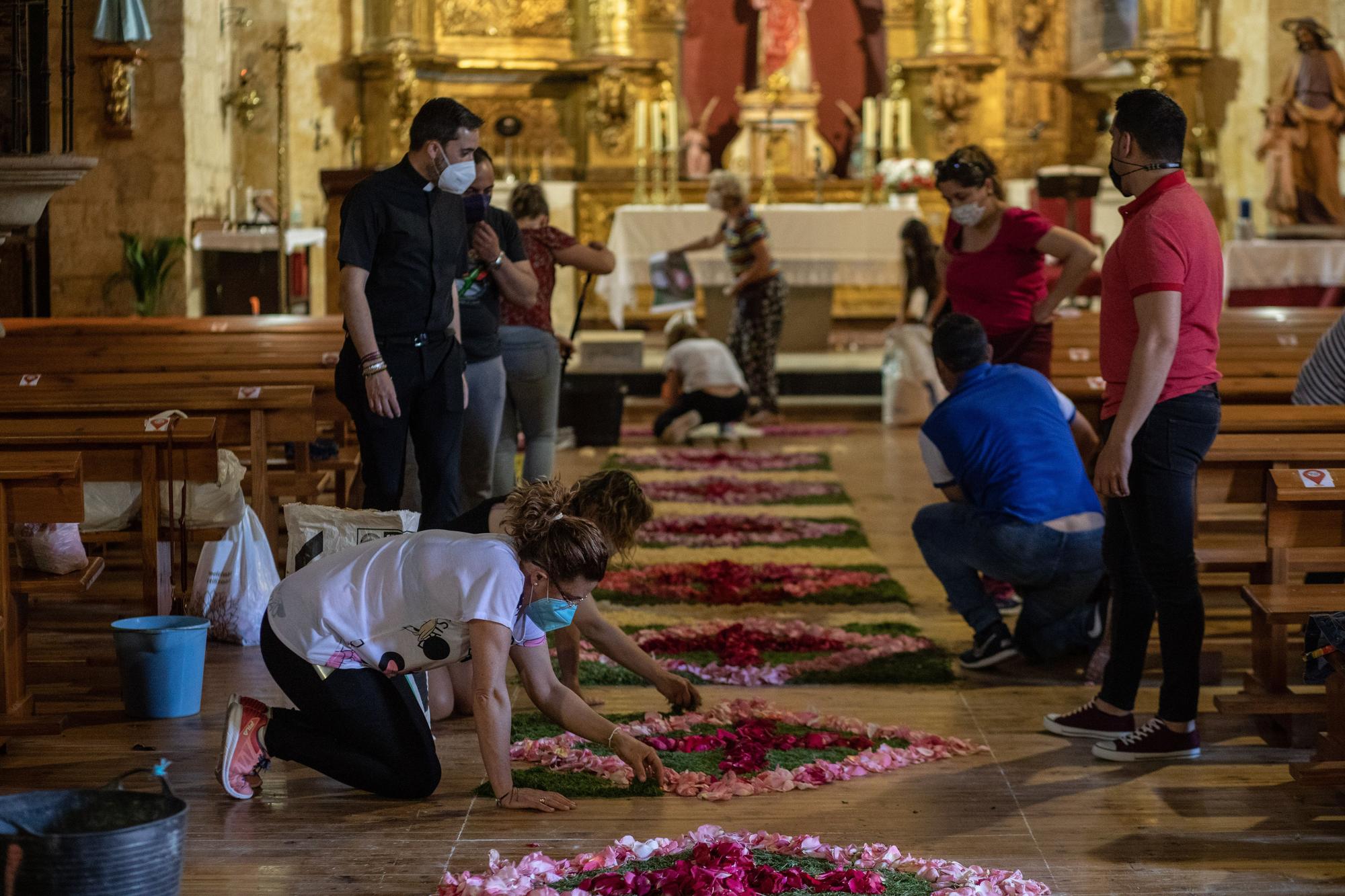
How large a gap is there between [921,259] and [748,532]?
4018mm

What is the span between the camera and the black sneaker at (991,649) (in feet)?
17.0

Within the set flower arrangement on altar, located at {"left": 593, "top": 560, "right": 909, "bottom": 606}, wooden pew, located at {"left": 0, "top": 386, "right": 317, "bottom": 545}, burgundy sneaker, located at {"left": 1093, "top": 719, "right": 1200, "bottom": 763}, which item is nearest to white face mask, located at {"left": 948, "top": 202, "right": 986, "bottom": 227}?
flower arrangement on altar, located at {"left": 593, "top": 560, "right": 909, "bottom": 606}

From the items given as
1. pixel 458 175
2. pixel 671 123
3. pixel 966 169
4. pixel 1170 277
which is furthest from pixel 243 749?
pixel 671 123

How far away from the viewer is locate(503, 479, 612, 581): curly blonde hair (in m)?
3.50

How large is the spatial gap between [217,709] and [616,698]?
45.1 inches

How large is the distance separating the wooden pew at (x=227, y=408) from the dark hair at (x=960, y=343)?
6.88 ft

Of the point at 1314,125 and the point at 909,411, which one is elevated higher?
the point at 1314,125

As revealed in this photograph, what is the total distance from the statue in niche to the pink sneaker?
42.5 ft

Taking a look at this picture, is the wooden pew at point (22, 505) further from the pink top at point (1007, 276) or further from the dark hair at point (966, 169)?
the pink top at point (1007, 276)

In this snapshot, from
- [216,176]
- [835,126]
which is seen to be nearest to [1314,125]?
[835,126]

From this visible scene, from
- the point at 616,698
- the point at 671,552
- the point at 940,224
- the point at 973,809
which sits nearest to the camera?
the point at 973,809

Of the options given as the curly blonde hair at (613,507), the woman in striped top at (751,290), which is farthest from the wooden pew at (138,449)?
the woman in striped top at (751,290)

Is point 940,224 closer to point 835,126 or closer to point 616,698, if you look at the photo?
point 835,126

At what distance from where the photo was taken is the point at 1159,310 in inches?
157
